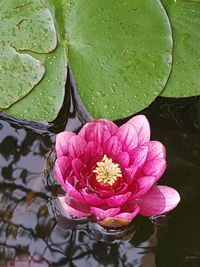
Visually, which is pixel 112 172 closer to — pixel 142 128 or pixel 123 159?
pixel 123 159

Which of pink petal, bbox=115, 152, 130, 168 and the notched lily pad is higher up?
the notched lily pad

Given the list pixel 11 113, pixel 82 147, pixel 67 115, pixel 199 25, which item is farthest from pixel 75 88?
pixel 199 25

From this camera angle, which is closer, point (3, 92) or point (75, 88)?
point (3, 92)

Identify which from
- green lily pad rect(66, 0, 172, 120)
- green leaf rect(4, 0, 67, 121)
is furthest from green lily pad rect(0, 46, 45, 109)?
green lily pad rect(66, 0, 172, 120)

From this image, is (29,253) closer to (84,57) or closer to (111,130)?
(111,130)

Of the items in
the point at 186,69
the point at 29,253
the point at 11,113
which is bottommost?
the point at 29,253

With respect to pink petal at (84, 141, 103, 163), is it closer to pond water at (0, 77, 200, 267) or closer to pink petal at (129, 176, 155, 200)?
pink petal at (129, 176, 155, 200)

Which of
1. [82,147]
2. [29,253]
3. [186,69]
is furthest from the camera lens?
[186,69]

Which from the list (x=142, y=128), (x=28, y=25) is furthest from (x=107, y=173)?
(x=28, y=25)
